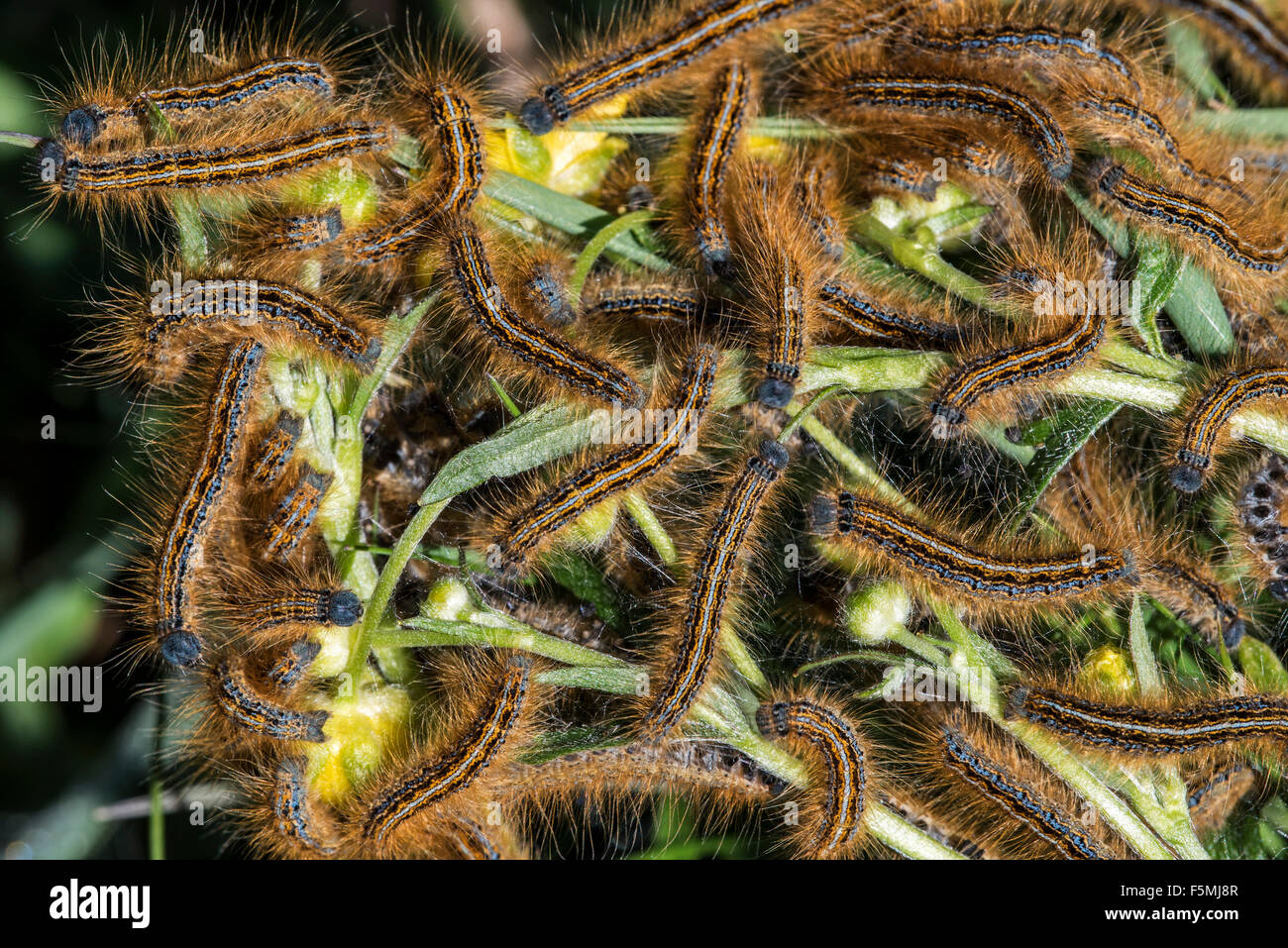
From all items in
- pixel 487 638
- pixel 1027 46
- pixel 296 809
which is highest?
pixel 1027 46

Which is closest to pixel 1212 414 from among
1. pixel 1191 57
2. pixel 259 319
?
pixel 1191 57

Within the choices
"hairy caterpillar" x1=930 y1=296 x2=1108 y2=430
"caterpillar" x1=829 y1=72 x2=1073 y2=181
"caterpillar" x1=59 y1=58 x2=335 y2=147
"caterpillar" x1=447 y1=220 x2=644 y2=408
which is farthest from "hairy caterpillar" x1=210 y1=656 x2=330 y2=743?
"caterpillar" x1=829 y1=72 x2=1073 y2=181

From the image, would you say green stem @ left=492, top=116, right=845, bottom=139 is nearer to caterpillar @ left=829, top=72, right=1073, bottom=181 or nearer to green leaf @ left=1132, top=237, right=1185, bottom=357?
caterpillar @ left=829, top=72, right=1073, bottom=181

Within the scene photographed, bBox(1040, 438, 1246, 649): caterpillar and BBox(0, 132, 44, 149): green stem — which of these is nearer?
BBox(0, 132, 44, 149): green stem

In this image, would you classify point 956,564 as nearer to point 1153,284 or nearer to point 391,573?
point 1153,284

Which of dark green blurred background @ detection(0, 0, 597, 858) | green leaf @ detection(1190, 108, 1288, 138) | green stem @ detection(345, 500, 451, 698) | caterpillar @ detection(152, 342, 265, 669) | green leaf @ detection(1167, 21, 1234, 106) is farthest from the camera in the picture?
dark green blurred background @ detection(0, 0, 597, 858)

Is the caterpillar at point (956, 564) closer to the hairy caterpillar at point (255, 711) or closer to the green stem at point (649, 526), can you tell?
the green stem at point (649, 526)

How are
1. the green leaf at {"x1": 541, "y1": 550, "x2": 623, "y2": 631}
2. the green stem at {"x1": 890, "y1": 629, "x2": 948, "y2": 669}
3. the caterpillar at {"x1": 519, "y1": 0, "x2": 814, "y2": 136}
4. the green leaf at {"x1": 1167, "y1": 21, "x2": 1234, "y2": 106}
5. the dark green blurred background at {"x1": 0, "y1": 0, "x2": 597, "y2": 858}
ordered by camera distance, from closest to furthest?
Result: 1. the green stem at {"x1": 890, "y1": 629, "x2": 948, "y2": 669}
2. the green leaf at {"x1": 541, "y1": 550, "x2": 623, "y2": 631}
3. the caterpillar at {"x1": 519, "y1": 0, "x2": 814, "y2": 136}
4. the green leaf at {"x1": 1167, "y1": 21, "x2": 1234, "y2": 106}
5. the dark green blurred background at {"x1": 0, "y1": 0, "x2": 597, "y2": 858}
